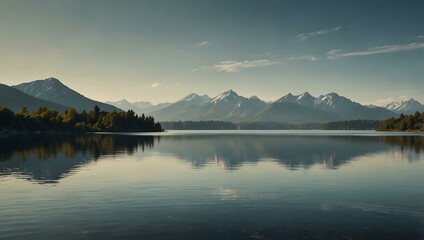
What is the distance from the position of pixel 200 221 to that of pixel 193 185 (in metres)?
17.8

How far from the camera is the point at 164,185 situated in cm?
4634

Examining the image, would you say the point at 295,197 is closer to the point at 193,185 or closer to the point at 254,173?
the point at 193,185

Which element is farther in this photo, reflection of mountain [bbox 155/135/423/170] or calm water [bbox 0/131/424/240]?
reflection of mountain [bbox 155/135/423/170]

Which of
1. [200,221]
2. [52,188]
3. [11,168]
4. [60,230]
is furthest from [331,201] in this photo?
[11,168]

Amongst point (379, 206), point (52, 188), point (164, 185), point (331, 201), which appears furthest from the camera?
point (164, 185)

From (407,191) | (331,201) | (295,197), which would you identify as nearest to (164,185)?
(295,197)

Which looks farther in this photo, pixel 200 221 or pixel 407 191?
pixel 407 191

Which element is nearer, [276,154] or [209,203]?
[209,203]

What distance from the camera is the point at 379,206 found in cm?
3462

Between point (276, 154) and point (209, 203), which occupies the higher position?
point (276, 154)

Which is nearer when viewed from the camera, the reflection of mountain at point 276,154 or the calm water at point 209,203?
the calm water at point 209,203

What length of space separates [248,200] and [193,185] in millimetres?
11005

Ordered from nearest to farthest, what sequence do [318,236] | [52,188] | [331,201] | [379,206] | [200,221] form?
[318,236] < [200,221] < [379,206] < [331,201] < [52,188]

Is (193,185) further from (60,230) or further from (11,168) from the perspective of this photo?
(11,168)
